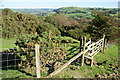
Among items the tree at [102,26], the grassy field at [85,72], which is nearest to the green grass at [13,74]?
the grassy field at [85,72]

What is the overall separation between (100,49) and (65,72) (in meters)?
4.84

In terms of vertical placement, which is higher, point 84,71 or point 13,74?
point 13,74

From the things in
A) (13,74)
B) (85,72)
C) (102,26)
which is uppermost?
(102,26)

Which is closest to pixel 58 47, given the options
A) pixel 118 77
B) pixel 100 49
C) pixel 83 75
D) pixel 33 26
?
pixel 83 75

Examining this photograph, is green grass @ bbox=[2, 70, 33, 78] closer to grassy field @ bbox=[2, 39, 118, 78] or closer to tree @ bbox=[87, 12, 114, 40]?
grassy field @ bbox=[2, 39, 118, 78]

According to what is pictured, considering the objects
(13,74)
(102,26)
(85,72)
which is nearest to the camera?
(13,74)

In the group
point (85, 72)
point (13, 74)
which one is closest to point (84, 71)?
point (85, 72)

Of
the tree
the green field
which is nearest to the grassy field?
the green field

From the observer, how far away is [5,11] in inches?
632

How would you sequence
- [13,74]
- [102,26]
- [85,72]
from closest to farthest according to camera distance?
1. [13,74]
2. [85,72]
3. [102,26]

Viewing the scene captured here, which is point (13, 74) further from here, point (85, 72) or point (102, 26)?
point (102, 26)

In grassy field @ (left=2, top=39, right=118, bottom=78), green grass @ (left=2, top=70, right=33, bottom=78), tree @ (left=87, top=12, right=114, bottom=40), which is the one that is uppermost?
tree @ (left=87, top=12, right=114, bottom=40)

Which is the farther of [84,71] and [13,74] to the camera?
[84,71]

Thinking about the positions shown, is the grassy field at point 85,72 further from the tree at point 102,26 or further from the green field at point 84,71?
the tree at point 102,26
